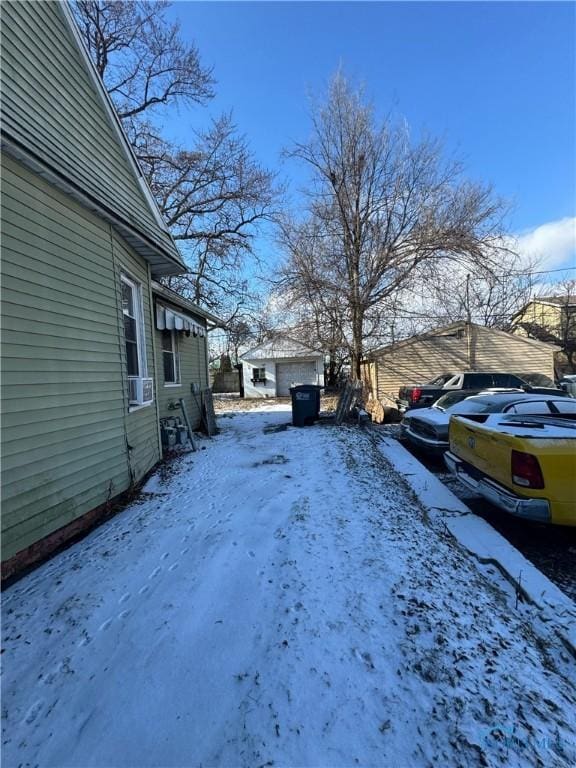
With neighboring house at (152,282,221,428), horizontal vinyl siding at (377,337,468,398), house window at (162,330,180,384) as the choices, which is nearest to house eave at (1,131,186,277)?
neighboring house at (152,282,221,428)

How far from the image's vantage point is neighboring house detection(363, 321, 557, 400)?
17.4 metres

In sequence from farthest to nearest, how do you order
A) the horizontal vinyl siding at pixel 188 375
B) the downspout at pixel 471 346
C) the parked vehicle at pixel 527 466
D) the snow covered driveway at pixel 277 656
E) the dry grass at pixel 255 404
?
the downspout at pixel 471 346 → the dry grass at pixel 255 404 → the horizontal vinyl siding at pixel 188 375 → the parked vehicle at pixel 527 466 → the snow covered driveway at pixel 277 656

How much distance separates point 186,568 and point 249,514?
1.17 meters

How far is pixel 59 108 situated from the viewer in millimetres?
4262

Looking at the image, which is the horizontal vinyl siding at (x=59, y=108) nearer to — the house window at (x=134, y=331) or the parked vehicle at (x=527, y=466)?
the house window at (x=134, y=331)

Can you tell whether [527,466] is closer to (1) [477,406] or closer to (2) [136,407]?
(1) [477,406]

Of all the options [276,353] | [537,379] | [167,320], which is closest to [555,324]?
[537,379]

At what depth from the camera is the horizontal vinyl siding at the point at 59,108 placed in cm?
351

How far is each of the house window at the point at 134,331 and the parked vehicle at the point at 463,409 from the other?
4.99m

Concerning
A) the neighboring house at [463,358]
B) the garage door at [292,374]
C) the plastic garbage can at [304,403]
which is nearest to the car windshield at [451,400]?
the plastic garbage can at [304,403]

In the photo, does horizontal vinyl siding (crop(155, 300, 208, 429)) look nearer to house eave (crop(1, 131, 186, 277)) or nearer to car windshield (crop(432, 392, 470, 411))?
house eave (crop(1, 131, 186, 277))

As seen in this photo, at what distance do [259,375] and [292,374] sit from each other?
233 cm

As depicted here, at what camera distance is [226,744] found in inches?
65.2

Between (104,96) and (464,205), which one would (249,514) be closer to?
(104,96)
